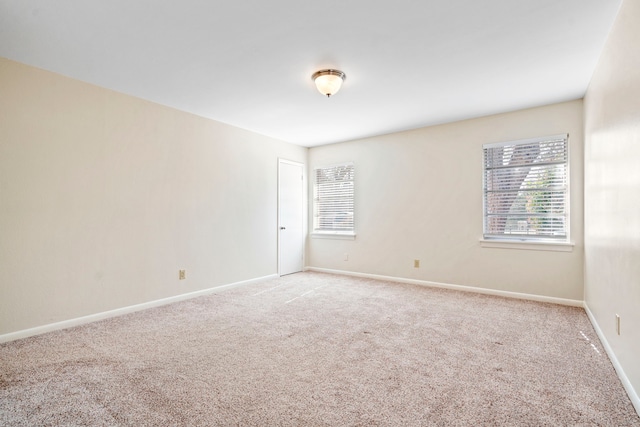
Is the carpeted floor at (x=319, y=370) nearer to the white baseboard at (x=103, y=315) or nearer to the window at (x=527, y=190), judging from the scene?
the white baseboard at (x=103, y=315)

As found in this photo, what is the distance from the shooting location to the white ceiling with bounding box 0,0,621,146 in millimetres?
2150

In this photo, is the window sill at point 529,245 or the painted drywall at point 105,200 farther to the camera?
the window sill at point 529,245

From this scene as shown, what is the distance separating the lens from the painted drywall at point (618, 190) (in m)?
1.86

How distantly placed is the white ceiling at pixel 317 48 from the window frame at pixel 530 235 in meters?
0.47

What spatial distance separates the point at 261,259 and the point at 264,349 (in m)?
2.71

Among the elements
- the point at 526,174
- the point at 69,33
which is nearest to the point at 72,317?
the point at 69,33

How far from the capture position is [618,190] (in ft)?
7.29

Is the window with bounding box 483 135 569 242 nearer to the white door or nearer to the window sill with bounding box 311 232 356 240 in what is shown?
the window sill with bounding box 311 232 356 240

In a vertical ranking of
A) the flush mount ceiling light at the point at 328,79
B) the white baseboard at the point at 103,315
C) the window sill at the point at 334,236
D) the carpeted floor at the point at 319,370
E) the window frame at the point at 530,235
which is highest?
the flush mount ceiling light at the point at 328,79

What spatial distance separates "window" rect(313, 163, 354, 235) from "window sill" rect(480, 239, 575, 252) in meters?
2.20

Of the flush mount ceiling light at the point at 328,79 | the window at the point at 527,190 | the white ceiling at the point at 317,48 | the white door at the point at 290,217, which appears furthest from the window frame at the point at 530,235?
the white door at the point at 290,217

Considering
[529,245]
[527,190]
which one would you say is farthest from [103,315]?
[527,190]

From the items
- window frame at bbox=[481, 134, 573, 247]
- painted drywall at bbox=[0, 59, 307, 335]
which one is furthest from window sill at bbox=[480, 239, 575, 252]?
painted drywall at bbox=[0, 59, 307, 335]

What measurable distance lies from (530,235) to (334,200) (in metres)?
3.09
